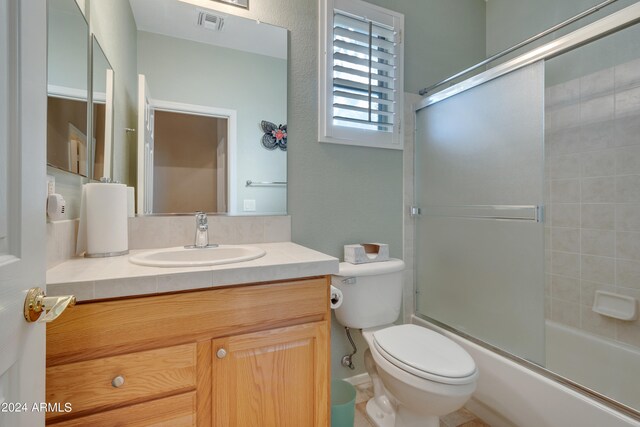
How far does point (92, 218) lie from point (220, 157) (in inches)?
23.0

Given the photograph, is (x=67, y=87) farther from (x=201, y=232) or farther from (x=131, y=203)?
(x=201, y=232)

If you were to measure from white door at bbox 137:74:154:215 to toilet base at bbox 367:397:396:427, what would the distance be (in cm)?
146

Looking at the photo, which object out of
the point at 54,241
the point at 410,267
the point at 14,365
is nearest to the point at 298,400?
the point at 14,365

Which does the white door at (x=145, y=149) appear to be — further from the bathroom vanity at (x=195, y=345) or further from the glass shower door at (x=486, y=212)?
the glass shower door at (x=486, y=212)

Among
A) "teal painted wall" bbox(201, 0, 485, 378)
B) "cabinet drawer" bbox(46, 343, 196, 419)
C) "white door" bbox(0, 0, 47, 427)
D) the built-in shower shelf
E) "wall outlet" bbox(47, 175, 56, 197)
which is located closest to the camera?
"white door" bbox(0, 0, 47, 427)

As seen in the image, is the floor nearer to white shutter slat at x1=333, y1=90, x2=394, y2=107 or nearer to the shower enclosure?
the shower enclosure

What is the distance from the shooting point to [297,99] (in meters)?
1.61

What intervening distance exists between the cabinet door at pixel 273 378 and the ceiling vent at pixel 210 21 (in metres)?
1.40

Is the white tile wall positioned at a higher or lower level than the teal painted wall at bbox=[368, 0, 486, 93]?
lower

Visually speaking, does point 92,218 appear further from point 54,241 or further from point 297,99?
point 297,99

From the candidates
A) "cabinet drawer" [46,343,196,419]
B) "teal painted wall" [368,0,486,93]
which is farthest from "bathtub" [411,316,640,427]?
"teal painted wall" [368,0,486,93]

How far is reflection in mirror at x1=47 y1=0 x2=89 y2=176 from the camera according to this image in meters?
0.90

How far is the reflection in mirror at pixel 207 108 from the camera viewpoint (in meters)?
1.34

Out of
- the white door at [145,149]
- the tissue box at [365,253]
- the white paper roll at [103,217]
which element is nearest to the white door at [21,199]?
the white paper roll at [103,217]
